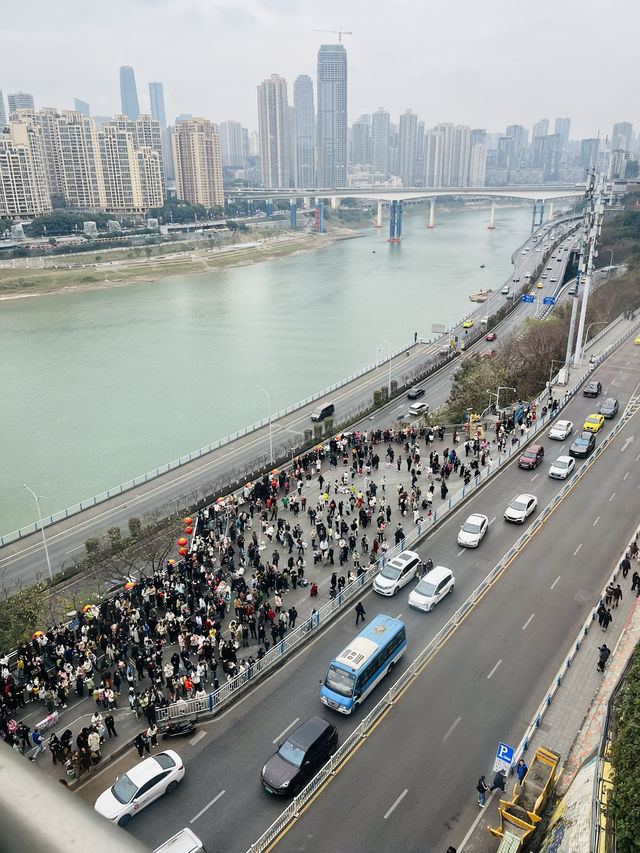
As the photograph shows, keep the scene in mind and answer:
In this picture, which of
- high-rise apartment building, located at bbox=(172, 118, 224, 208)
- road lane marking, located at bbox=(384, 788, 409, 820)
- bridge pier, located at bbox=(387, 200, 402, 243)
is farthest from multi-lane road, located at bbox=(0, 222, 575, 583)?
high-rise apartment building, located at bbox=(172, 118, 224, 208)

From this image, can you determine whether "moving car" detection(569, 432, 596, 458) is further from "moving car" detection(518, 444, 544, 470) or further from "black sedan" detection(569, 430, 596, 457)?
"moving car" detection(518, 444, 544, 470)

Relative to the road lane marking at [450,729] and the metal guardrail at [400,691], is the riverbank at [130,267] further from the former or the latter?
the road lane marking at [450,729]

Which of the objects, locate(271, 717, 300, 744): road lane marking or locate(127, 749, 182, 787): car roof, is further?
locate(271, 717, 300, 744): road lane marking

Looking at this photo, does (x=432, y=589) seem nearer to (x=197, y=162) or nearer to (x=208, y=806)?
(x=208, y=806)

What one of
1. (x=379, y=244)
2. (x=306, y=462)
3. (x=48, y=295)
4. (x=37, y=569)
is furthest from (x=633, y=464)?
(x=379, y=244)

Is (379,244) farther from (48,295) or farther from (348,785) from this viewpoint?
(348,785)

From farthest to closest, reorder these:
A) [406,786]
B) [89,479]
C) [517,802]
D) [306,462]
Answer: [89,479], [306,462], [406,786], [517,802]
